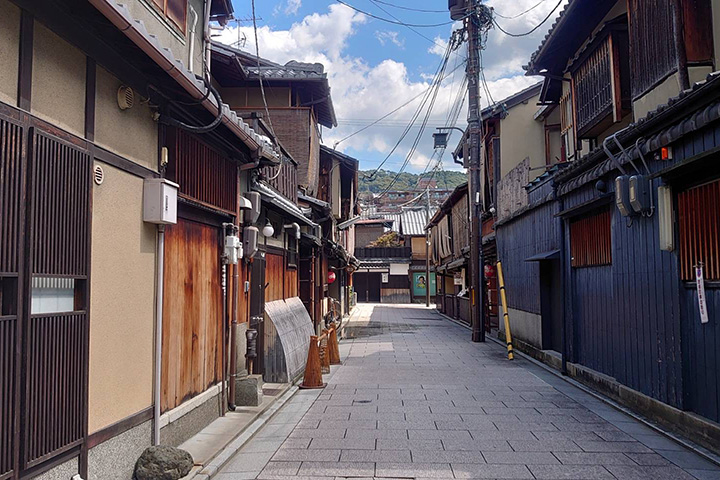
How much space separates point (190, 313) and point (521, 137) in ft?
60.3

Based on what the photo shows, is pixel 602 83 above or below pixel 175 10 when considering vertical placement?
above

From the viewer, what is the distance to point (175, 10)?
27.7 ft

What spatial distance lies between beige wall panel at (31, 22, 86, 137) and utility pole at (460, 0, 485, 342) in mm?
17317

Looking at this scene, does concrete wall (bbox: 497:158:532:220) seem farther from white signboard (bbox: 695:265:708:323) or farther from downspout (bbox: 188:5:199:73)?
downspout (bbox: 188:5:199:73)

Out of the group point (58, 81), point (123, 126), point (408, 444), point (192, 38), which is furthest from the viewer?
point (192, 38)

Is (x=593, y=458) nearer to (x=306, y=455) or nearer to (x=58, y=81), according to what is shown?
(x=306, y=455)

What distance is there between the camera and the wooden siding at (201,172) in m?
7.20

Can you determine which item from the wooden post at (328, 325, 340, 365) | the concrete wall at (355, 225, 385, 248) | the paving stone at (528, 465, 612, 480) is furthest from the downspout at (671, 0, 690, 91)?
the concrete wall at (355, 225, 385, 248)

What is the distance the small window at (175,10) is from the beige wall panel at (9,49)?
12.4 feet

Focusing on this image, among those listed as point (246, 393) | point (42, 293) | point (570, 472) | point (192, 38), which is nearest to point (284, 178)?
point (192, 38)

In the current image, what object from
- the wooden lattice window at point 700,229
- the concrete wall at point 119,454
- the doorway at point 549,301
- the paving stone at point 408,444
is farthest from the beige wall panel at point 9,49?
the doorway at point 549,301

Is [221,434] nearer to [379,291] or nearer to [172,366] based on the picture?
[172,366]

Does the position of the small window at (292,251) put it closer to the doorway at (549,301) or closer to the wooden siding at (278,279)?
the wooden siding at (278,279)

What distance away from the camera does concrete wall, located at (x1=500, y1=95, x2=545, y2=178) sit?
2308 centimetres
